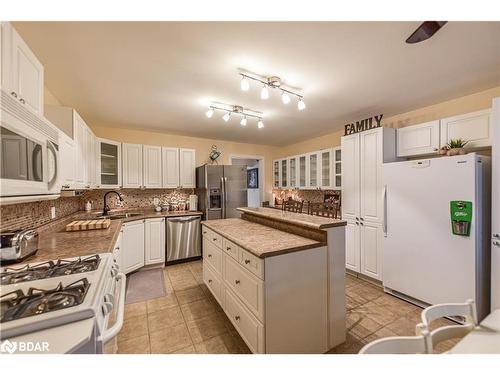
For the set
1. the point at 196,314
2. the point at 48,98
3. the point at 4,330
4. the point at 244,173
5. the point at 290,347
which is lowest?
the point at 196,314

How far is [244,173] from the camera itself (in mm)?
4320

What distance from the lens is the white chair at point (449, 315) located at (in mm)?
907

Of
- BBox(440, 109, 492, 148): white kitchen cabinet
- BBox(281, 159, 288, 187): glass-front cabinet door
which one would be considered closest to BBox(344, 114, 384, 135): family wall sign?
BBox(440, 109, 492, 148): white kitchen cabinet

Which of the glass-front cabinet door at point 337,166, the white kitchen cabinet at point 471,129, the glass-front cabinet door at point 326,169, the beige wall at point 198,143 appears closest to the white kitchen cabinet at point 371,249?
the glass-front cabinet door at point 337,166

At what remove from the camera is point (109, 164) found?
3434 mm

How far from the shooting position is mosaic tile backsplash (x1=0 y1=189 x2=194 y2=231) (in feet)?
5.52

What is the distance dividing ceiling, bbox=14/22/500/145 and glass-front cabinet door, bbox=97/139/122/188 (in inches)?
22.1

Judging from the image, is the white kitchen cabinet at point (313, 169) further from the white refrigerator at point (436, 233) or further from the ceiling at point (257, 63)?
the white refrigerator at point (436, 233)

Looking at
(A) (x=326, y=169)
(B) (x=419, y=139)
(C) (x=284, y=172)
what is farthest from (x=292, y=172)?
(B) (x=419, y=139)

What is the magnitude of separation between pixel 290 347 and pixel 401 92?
2.86m

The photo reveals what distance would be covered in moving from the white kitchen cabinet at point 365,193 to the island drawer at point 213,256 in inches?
84.5
